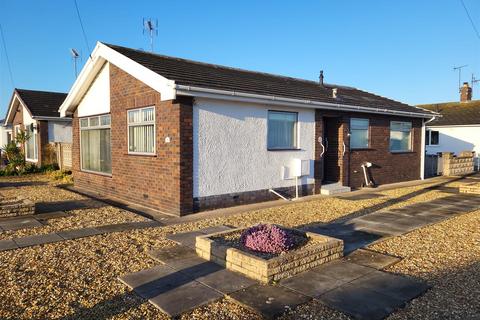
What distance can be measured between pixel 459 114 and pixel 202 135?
2643 cm

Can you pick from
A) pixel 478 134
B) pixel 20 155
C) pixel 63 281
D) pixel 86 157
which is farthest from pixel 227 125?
pixel 478 134

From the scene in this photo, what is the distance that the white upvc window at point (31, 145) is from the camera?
20631mm

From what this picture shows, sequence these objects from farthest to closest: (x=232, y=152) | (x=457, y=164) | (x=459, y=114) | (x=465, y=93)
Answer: (x=465, y=93)
(x=459, y=114)
(x=457, y=164)
(x=232, y=152)

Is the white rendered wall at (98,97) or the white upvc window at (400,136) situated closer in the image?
the white rendered wall at (98,97)

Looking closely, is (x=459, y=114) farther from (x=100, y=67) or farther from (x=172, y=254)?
(x=172, y=254)

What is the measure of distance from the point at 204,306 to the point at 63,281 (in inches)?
74.9

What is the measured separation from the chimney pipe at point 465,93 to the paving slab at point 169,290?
35.4 meters

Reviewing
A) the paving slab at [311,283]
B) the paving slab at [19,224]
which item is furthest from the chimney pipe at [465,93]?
the paving slab at [19,224]

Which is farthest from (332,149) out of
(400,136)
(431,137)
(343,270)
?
(431,137)

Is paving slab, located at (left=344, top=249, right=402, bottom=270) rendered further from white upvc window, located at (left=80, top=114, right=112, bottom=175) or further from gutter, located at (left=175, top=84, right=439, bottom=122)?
white upvc window, located at (left=80, top=114, right=112, bottom=175)

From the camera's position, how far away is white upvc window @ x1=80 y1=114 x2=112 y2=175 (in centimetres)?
1200

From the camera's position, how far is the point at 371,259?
5.37 m

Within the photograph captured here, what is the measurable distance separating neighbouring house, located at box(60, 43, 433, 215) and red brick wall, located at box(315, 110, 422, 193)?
1.8 inches

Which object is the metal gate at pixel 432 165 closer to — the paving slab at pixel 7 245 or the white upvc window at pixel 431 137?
the white upvc window at pixel 431 137
